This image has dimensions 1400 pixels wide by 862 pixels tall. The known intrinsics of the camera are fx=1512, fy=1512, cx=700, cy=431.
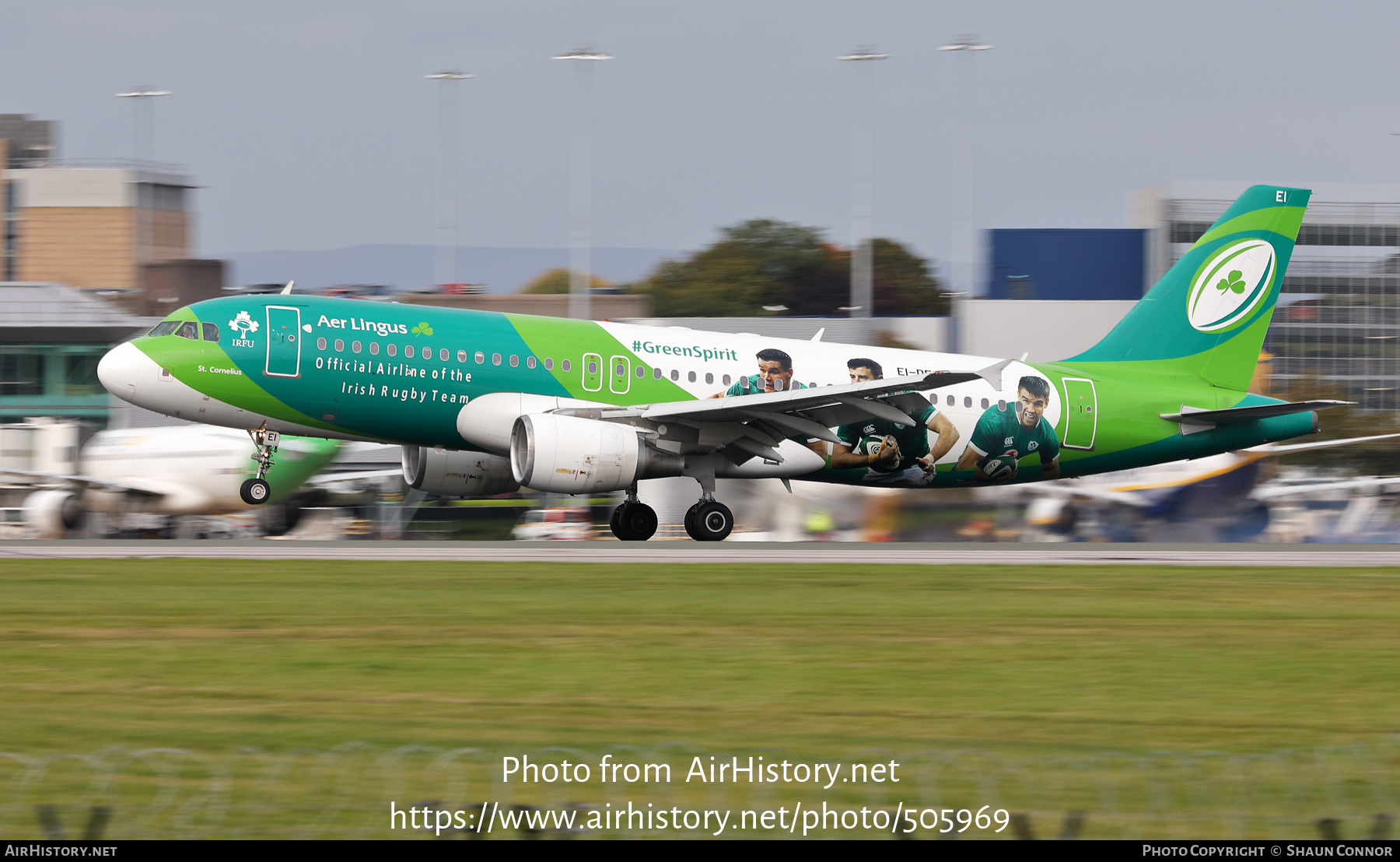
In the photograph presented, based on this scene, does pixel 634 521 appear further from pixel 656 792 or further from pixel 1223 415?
pixel 656 792

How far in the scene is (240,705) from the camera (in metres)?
10.1

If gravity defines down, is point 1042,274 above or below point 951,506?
above

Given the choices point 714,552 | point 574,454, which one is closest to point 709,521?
point 714,552

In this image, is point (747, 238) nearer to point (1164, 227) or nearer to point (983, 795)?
point (1164, 227)

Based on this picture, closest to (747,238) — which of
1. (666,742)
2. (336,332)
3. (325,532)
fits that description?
(325,532)

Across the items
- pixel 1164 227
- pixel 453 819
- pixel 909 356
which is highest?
pixel 1164 227

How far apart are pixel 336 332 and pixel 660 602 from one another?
11147 mm

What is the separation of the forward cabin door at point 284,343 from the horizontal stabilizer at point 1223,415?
16.4 meters

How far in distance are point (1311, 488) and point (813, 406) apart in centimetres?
1351

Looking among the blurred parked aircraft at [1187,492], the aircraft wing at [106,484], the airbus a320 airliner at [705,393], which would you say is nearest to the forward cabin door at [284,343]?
the airbus a320 airliner at [705,393]

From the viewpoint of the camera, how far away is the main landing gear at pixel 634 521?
27625 millimetres

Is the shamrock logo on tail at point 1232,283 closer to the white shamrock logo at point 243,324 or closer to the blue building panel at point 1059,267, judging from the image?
the white shamrock logo at point 243,324

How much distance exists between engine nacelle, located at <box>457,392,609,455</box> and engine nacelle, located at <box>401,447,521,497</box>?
203cm

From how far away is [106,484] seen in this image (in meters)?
33.4
